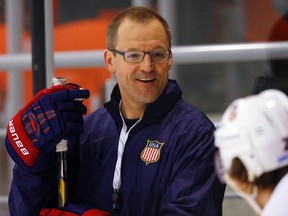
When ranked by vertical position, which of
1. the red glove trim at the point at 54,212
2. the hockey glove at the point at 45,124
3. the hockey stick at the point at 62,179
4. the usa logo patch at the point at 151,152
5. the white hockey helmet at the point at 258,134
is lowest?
the red glove trim at the point at 54,212

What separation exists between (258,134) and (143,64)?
82 centimetres

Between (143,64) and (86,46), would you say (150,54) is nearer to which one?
(143,64)

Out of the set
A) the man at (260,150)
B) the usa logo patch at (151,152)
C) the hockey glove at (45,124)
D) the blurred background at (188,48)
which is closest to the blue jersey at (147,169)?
the usa logo patch at (151,152)

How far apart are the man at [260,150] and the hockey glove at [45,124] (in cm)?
75

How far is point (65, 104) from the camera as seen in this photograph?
2.35 m

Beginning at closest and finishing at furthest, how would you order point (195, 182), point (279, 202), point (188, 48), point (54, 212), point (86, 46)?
point (279, 202) < point (195, 182) < point (54, 212) < point (188, 48) < point (86, 46)

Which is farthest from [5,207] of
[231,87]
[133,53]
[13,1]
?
[133,53]

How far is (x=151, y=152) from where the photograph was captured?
2.40 m

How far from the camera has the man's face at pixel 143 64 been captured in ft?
7.93

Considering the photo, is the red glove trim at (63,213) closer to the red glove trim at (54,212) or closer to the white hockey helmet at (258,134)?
the red glove trim at (54,212)

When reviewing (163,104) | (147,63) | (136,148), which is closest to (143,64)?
(147,63)

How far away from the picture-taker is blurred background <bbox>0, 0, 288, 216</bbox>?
343 cm

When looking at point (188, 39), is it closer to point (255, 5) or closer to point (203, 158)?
point (255, 5)

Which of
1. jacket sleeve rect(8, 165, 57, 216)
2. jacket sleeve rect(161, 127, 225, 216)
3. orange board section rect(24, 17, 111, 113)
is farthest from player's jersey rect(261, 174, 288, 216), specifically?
orange board section rect(24, 17, 111, 113)
